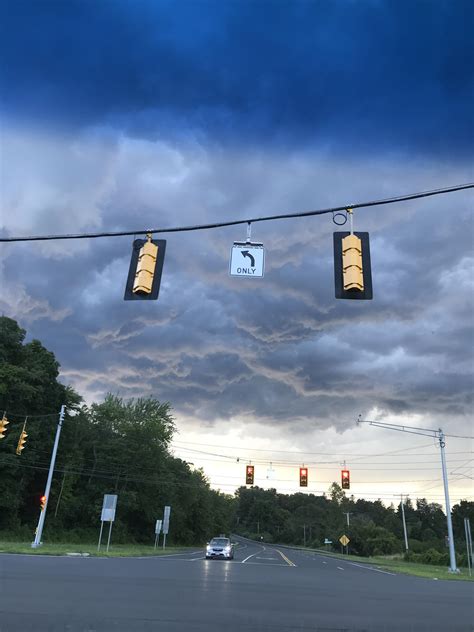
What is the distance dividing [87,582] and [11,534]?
118ft

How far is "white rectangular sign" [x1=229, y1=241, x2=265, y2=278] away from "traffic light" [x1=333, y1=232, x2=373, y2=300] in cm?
156

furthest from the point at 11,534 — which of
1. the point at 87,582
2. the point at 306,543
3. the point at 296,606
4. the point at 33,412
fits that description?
the point at 306,543

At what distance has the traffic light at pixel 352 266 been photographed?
9.81m

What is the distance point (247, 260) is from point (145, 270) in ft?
6.94

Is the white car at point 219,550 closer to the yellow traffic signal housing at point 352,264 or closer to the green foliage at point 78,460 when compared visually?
the green foliage at point 78,460

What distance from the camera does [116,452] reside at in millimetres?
62812

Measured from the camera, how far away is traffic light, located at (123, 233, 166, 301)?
34.6ft

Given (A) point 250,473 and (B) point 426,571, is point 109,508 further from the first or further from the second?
(B) point 426,571

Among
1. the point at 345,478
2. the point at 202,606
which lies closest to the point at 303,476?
the point at 345,478

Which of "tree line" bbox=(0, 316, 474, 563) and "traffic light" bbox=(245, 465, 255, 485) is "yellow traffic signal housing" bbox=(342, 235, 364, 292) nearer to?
"traffic light" bbox=(245, 465, 255, 485)


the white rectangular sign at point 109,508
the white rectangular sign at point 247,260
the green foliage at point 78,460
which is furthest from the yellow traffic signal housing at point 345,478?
the white rectangular sign at point 247,260

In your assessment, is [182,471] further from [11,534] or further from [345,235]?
[345,235]

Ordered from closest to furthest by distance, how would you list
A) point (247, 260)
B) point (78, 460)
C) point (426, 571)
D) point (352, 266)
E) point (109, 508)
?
point (352, 266) < point (247, 260) < point (109, 508) < point (426, 571) < point (78, 460)

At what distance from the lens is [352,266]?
32.6 ft
